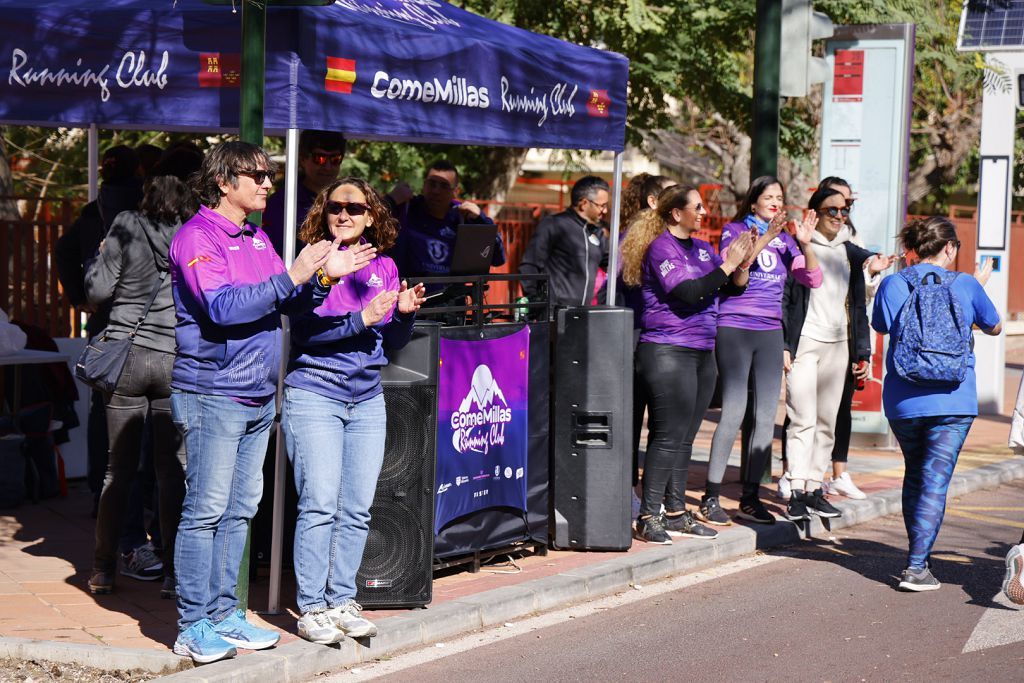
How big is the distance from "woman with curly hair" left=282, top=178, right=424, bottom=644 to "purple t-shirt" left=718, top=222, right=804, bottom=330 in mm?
2944

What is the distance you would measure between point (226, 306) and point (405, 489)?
1.48 meters

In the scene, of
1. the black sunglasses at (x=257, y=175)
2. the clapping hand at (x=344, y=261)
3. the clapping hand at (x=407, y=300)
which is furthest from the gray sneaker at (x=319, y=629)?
the black sunglasses at (x=257, y=175)

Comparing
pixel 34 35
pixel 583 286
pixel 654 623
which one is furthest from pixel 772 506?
pixel 34 35

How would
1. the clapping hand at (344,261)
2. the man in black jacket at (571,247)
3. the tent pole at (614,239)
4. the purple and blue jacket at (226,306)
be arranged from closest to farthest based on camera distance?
1. the purple and blue jacket at (226,306)
2. the clapping hand at (344,261)
3. the tent pole at (614,239)
4. the man in black jacket at (571,247)

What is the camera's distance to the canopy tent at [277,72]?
6066 millimetres

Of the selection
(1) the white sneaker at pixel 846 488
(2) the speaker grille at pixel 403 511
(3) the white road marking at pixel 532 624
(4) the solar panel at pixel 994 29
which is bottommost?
(3) the white road marking at pixel 532 624

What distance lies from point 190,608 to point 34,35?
2760 mm

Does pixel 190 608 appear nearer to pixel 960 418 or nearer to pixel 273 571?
pixel 273 571

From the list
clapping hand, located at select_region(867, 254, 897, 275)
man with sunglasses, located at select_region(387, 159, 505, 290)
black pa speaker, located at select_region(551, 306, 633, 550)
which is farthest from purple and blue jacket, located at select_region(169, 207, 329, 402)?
clapping hand, located at select_region(867, 254, 897, 275)

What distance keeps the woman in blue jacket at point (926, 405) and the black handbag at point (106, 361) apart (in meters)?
3.77

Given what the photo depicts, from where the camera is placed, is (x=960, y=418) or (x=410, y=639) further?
(x=960, y=418)

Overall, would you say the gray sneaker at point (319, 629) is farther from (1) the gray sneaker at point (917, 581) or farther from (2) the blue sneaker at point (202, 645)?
(1) the gray sneaker at point (917, 581)

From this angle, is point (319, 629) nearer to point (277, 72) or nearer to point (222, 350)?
point (222, 350)

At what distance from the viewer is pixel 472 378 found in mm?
7070
